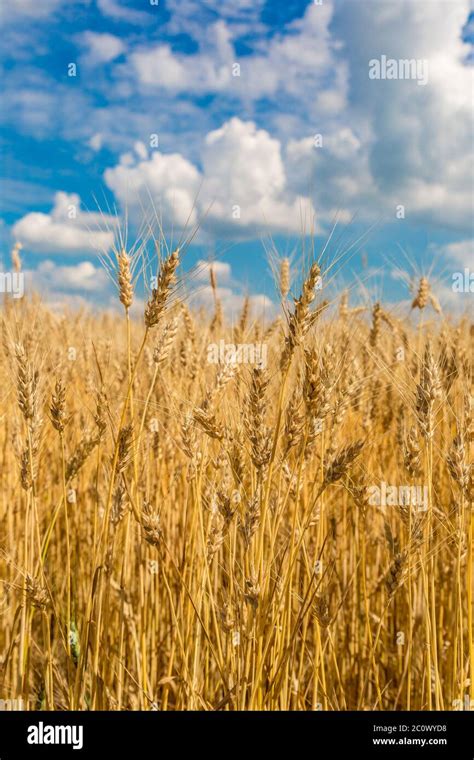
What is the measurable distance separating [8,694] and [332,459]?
1535 mm
